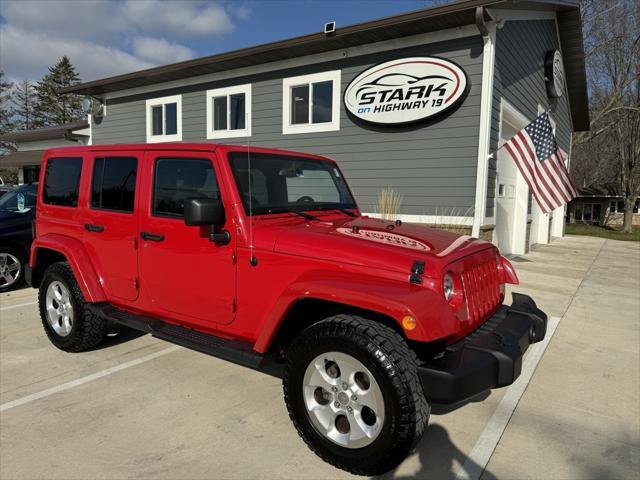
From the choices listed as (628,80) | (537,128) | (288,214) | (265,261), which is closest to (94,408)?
(265,261)

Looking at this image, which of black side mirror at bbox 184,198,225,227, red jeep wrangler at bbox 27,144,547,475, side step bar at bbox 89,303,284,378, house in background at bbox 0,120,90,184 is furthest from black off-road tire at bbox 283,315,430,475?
house in background at bbox 0,120,90,184

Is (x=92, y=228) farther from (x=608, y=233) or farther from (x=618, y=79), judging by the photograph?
(x=608, y=233)

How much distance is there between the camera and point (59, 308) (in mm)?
4219

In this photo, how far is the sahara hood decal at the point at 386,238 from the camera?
274cm

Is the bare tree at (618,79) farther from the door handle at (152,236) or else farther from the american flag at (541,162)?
the door handle at (152,236)

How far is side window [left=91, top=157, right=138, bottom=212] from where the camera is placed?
3619 millimetres

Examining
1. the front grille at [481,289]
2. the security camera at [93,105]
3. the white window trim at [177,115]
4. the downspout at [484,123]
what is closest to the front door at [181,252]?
the front grille at [481,289]

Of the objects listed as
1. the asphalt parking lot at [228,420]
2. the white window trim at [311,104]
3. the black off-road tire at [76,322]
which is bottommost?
the asphalt parking lot at [228,420]

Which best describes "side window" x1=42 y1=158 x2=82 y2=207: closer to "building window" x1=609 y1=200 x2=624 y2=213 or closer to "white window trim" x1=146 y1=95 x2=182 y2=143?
"white window trim" x1=146 y1=95 x2=182 y2=143

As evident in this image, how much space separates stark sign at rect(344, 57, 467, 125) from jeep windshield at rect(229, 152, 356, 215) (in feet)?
15.8

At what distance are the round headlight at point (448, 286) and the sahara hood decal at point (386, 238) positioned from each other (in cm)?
22

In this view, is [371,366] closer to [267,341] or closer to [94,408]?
[267,341]

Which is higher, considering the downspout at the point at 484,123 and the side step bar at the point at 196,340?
the downspout at the point at 484,123

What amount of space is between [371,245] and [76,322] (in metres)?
2.88
